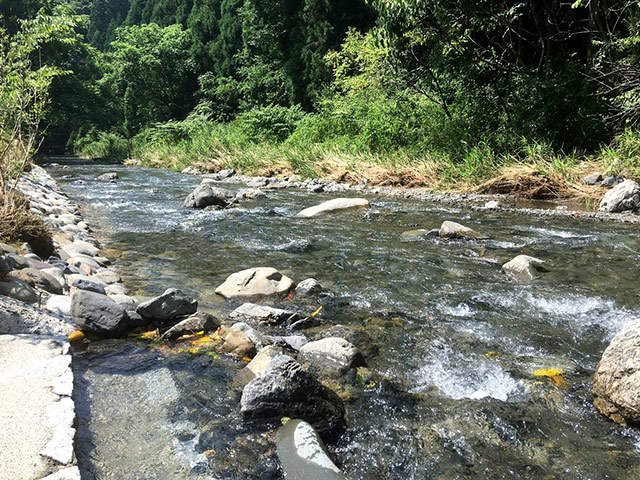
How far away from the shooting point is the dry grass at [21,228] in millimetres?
4156

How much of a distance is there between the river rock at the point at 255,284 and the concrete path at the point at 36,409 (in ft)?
5.36

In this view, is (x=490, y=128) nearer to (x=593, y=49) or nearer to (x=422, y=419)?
(x=593, y=49)

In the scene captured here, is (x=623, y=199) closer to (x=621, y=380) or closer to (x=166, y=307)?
(x=621, y=380)

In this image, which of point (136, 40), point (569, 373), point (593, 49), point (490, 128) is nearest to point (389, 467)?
point (569, 373)

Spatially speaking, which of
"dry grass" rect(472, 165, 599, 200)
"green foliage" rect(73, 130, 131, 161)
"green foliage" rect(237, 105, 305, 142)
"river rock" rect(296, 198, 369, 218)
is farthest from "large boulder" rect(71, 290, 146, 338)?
"green foliage" rect(73, 130, 131, 161)

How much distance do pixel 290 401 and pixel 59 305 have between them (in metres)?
2.02

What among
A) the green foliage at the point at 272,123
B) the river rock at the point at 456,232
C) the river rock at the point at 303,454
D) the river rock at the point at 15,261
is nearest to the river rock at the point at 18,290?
the river rock at the point at 15,261

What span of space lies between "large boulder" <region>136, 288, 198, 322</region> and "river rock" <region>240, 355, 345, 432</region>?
3.99 feet

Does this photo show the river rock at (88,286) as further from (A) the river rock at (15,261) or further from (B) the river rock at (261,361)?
(B) the river rock at (261,361)

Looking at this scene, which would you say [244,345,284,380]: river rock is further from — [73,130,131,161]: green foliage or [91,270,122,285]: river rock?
[73,130,131,161]: green foliage

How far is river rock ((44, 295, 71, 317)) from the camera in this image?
3133 millimetres

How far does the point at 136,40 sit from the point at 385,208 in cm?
3173

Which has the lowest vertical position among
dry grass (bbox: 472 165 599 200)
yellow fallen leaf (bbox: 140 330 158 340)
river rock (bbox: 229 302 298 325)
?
dry grass (bbox: 472 165 599 200)

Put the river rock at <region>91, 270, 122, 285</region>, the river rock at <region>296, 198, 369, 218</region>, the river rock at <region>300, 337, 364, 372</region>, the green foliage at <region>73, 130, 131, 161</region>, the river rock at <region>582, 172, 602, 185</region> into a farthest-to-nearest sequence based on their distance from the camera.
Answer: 1. the green foliage at <region>73, 130, 131, 161</region>
2. the river rock at <region>582, 172, 602, 185</region>
3. the river rock at <region>296, 198, 369, 218</region>
4. the river rock at <region>91, 270, 122, 285</region>
5. the river rock at <region>300, 337, 364, 372</region>
